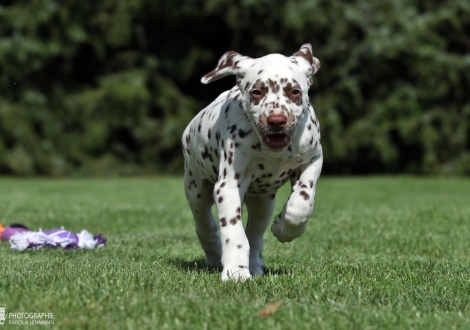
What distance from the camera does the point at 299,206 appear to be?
5.14m

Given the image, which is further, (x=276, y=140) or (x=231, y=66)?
(x=231, y=66)

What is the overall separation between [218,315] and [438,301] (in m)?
1.39

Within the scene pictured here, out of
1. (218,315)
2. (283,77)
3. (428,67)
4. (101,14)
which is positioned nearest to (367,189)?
(428,67)

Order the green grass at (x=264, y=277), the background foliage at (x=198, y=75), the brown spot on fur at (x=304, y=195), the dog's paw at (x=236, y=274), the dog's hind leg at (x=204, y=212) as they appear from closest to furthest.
A: the green grass at (x=264, y=277), the dog's paw at (x=236, y=274), the brown spot on fur at (x=304, y=195), the dog's hind leg at (x=204, y=212), the background foliage at (x=198, y=75)

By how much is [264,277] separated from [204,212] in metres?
1.32

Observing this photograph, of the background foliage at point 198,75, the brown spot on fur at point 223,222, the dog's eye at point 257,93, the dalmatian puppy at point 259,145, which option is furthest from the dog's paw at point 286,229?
the background foliage at point 198,75

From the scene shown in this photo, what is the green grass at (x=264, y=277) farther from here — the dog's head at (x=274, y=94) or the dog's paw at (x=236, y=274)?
the dog's head at (x=274, y=94)

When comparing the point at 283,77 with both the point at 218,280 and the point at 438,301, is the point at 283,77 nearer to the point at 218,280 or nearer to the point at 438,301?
the point at 218,280

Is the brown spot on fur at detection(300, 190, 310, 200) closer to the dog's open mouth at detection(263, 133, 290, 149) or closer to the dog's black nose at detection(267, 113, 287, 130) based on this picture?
the dog's open mouth at detection(263, 133, 290, 149)

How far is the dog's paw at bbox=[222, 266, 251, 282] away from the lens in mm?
4773

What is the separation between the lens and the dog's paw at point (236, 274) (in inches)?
188

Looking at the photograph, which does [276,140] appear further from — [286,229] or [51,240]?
[51,240]

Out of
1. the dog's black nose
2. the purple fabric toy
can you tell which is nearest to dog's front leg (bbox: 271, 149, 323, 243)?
the dog's black nose

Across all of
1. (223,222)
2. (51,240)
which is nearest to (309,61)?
(223,222)
